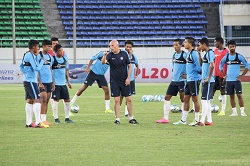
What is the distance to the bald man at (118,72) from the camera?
17.8m

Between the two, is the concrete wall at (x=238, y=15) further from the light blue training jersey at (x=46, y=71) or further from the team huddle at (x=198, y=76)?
the light blue training jersey at (x=46, y=71)

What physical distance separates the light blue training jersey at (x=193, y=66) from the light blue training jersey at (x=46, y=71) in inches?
136

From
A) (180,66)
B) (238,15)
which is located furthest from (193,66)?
(238,15)

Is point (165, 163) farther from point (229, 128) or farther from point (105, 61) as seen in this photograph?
point (105, 61)

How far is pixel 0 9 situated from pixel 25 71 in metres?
39.3

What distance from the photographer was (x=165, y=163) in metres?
10.7

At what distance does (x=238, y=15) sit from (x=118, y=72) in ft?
129

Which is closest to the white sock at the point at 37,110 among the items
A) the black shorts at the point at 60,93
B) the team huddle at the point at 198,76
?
the black shorts at the point at 60,93

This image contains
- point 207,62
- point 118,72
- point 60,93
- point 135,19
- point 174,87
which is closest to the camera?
point 207,62

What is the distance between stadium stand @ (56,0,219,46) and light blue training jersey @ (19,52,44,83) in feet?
121

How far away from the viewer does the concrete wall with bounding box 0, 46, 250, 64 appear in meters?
49.9

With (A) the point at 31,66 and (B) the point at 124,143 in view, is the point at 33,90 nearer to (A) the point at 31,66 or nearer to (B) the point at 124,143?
(A) the point at 31,66

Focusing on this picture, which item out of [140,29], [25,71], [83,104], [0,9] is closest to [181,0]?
[140,29]

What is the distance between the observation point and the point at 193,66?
57.3ft
